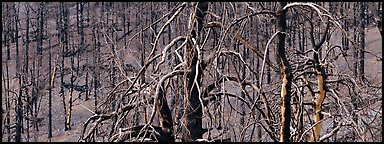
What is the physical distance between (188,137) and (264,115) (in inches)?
44.0

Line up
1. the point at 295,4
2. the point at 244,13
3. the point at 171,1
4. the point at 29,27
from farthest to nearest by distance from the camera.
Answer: the point at 29,27, the point at 171,1, the point at 244,13, the point at 295,4

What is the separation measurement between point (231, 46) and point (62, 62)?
46.6m

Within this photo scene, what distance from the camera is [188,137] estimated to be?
6.81m

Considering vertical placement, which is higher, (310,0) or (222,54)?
(310,0)

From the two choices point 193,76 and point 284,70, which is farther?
point 284,70

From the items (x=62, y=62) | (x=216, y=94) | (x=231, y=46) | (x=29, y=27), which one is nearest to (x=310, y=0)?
(x=231, y=46)

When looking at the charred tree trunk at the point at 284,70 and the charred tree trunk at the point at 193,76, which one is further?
the charred tree trunk at the point at 284,70

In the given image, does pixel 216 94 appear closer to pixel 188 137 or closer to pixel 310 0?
pixel 188 137

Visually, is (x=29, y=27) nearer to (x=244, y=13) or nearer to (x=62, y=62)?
(x=62, y=62)

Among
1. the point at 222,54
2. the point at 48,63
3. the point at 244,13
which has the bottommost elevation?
the point at 48,63

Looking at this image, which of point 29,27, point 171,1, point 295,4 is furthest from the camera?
point 29,27

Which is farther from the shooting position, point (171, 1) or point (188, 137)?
point (171, 1)

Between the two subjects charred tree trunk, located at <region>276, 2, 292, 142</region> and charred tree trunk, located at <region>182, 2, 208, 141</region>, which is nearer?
charred tree trunk, located at <region>182, 2, 208, 141</region>

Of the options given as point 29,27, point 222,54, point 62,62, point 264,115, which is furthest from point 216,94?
point 29,27
